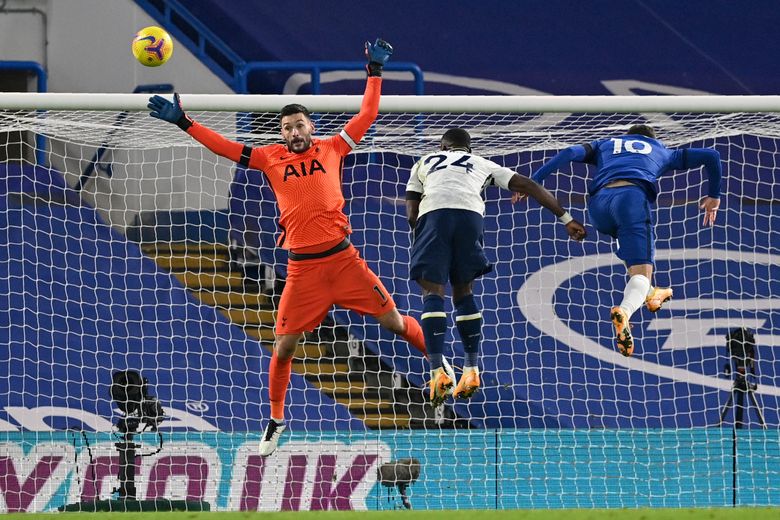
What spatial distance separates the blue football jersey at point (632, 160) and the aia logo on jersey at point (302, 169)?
174cm

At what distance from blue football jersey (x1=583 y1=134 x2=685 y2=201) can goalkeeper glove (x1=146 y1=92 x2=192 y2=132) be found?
253 centimetres

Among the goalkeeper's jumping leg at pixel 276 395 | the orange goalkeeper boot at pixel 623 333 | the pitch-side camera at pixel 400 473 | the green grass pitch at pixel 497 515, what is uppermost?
the orange goalkeeper boot at pixel 623 333

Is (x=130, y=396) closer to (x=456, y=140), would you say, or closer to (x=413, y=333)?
(x=413, y=333)

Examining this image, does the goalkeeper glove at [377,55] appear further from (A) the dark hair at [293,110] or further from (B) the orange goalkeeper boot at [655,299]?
(B) the orange goalkeeper boot at [655,299]

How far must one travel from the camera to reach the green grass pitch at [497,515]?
267 inches

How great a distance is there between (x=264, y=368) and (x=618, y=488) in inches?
143

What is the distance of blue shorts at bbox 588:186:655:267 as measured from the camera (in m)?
7.69

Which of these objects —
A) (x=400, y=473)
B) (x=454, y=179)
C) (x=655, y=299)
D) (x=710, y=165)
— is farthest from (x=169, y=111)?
(x=400, y=473)

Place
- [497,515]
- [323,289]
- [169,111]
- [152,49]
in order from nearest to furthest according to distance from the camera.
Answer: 1. [497,515]
2. [169,111]
3. [323,289]
4. [152,49]

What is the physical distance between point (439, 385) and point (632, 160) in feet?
6.12

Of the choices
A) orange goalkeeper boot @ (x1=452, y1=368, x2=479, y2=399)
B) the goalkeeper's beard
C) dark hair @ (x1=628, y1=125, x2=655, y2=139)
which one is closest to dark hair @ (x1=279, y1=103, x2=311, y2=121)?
the goalkeeper's beard

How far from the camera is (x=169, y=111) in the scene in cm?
745

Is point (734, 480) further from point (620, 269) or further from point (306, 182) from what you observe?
point (306, 182)

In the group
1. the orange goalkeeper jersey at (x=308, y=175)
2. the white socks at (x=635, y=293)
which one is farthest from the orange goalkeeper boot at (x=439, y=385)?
the white socks at (x=635, y=293)
